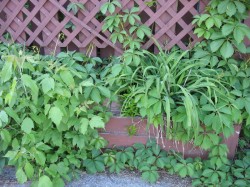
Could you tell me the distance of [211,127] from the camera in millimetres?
2357

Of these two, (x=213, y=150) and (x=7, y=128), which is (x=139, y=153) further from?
(x=7, y=128)

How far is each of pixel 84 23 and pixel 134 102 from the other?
77 centimetres

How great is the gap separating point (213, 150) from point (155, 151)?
41 cm

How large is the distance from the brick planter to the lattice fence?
585 millimetres

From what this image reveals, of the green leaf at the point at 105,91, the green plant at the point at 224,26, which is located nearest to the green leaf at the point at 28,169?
the green leaf at the point at 105,91

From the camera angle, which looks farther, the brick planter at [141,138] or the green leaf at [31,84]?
the brick planter at [141,138]

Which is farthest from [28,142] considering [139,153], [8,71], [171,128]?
[171,128]

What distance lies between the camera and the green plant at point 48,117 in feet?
6.92

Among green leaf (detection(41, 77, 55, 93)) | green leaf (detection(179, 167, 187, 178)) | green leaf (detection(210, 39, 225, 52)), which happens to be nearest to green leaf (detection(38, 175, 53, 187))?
green leaf (detection(41, 77, 55, 93))

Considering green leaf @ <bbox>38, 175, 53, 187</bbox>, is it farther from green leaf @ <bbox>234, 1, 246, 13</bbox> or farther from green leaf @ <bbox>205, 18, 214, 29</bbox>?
green leaf @ <bbox>234, 1, 246, 13</bbox>

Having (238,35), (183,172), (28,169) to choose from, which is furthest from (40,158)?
(238,35)

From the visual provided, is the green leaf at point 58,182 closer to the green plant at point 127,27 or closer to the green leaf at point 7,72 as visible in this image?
the green leaf at point 7,72

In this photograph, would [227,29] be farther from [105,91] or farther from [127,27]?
[105,91]

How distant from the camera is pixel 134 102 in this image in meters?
2.42
